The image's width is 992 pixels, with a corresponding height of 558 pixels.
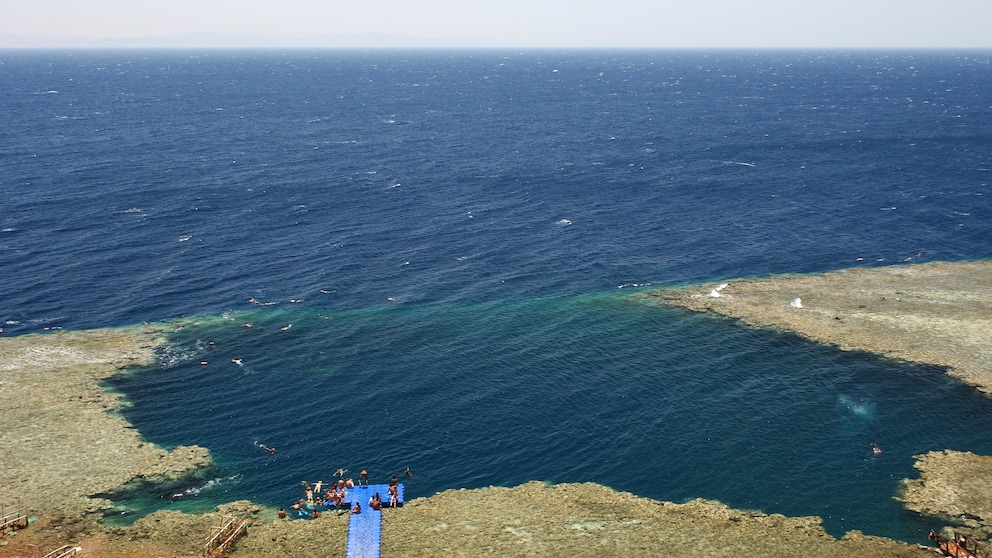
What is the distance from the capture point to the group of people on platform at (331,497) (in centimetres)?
7519

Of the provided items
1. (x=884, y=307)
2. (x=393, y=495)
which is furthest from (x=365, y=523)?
(x=884, y=307)

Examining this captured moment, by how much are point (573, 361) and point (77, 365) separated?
67552mm

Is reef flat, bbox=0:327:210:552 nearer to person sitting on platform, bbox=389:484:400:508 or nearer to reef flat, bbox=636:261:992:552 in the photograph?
person sitting on platform, bbox=389:484:400:508

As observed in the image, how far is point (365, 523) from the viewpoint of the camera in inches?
2869

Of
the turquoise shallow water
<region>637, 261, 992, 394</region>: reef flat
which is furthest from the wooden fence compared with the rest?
<region>637, 261, 992, 394</region>: reef flat

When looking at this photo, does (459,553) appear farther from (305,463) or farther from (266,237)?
(266,237)

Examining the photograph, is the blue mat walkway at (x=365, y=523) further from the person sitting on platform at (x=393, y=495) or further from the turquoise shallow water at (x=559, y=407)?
the turquoise shallow water at (x=559, y=407)

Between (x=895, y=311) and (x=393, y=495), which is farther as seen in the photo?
(x=895, y=311)

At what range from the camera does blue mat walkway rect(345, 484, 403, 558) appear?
6888cm

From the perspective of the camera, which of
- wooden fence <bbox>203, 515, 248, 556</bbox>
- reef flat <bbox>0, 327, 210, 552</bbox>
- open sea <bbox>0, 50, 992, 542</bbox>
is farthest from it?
open sea <bbox>0, 50, 992, 542</bbox>

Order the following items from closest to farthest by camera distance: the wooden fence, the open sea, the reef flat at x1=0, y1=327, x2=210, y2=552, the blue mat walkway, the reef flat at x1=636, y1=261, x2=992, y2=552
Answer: the wooden fence
the blue mat walkway
the reef flat at x1=0, y1=327, x2=210, y2=552
the open sea
the reef flat at x1=636, y1=261, x2=992, y2=552

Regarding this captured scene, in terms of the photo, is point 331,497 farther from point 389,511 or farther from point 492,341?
point 492,341

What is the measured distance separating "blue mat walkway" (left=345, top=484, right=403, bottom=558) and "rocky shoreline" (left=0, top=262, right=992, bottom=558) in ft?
2.82

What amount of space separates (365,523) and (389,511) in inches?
121
